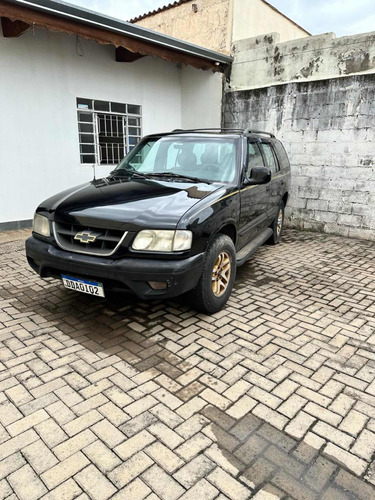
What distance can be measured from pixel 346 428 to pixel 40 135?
6930mm

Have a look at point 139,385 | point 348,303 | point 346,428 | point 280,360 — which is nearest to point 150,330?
point 139,385

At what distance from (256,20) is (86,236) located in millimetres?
10857

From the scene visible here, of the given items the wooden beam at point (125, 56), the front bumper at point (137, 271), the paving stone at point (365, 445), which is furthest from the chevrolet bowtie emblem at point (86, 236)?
the wooden beam at point (125, 56)

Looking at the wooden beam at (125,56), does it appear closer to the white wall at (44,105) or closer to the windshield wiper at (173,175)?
the white wall at (44,105)

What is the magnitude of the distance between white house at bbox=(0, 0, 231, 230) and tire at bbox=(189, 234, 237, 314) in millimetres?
4725

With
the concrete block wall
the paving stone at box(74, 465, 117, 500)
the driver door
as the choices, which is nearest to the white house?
the concrete block wall

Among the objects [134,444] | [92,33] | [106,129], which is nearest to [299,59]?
[92,33]

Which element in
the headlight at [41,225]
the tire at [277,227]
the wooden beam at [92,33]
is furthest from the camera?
the tire at [277,227]

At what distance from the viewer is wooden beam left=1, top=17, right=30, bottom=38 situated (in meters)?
5.71

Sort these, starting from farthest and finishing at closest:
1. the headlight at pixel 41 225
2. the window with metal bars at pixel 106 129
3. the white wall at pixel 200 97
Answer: the white wall at pixel 200 97 < the window with metal bars at pixel 106 129 < the headlight at pixel 41 225

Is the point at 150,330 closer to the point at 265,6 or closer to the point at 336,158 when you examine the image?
the point at 336,158

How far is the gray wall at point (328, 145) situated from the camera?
21.1 feet

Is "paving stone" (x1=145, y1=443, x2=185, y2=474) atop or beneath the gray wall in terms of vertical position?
beneath

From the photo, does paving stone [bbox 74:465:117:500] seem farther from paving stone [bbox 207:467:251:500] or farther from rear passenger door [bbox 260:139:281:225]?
rear passenger door [bbox 260:139:281:225]
